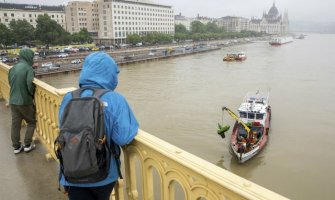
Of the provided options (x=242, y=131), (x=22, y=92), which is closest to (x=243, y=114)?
(x=242, y=131)

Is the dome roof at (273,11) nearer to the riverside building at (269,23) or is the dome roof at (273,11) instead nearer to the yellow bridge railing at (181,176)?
the riverside building at (269,23)

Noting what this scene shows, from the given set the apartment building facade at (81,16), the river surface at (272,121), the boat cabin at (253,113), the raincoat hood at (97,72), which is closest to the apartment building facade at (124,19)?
the apartment building facade at (81,16)

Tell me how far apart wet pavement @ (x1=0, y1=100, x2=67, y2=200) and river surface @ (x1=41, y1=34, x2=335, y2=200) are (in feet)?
28.8

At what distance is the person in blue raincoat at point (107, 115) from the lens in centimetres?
180

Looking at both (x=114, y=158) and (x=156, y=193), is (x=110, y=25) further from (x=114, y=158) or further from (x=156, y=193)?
(x=114, y=158)

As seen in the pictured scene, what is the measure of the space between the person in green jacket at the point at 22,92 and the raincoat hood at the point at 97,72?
6.69ft

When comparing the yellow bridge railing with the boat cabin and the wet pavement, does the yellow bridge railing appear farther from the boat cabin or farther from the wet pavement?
the boat cabin

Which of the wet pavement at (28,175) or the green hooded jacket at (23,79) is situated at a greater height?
the green hooded jacket at (23,79)

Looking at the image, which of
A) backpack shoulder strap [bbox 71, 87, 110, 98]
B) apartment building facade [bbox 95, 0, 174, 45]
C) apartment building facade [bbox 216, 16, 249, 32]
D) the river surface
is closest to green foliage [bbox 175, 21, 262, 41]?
apartment building facade [bbox 95, 0, 174, 45]

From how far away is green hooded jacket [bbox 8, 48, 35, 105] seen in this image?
358cm

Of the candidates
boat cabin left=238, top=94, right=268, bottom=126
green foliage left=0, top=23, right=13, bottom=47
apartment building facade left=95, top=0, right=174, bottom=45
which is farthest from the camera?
apartment building facade left=95, top=0, right=174, bottom=45

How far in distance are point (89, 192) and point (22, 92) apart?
2.28m

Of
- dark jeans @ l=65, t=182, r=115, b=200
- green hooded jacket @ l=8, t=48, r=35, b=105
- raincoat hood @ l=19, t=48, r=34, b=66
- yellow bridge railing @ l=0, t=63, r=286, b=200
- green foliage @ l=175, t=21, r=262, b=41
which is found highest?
green foliage @ l=175, t=21, r=262, b=41

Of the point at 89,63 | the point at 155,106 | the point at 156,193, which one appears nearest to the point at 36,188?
the point at 89,63
